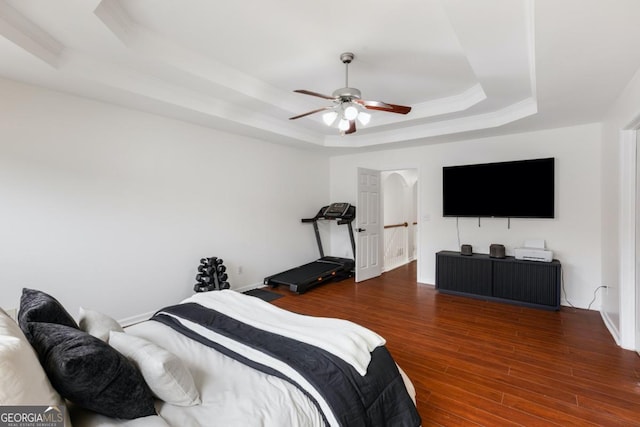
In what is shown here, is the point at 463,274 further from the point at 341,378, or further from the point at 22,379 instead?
the point at 22,379

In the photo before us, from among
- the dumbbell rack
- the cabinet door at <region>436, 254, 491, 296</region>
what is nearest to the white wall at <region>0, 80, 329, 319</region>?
the dumbbell rack

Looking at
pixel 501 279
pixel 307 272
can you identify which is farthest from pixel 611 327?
pixel 307 272

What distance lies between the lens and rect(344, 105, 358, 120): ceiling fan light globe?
284cm

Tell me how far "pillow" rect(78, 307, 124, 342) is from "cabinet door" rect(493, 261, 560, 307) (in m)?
4.55

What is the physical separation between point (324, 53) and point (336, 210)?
3425mm

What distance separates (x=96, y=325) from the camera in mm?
1665

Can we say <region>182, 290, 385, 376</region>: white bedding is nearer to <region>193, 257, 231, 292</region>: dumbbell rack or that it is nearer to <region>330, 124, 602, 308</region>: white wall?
<region>193, 257, 231, 292</region>: dumbbell rack

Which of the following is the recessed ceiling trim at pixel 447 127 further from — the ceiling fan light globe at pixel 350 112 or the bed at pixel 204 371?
the bed at pixel 204 371

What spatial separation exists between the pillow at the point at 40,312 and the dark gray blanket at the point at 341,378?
665 mm

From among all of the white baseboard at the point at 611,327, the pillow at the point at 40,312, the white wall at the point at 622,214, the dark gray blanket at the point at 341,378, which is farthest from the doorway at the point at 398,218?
the pillow at the point at 40,312

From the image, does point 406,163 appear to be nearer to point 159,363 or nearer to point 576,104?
point 576,104

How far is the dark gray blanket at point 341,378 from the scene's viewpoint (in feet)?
4.63

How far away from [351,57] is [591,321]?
13.7 ft

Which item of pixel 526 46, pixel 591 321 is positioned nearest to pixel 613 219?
pixel 591 321
